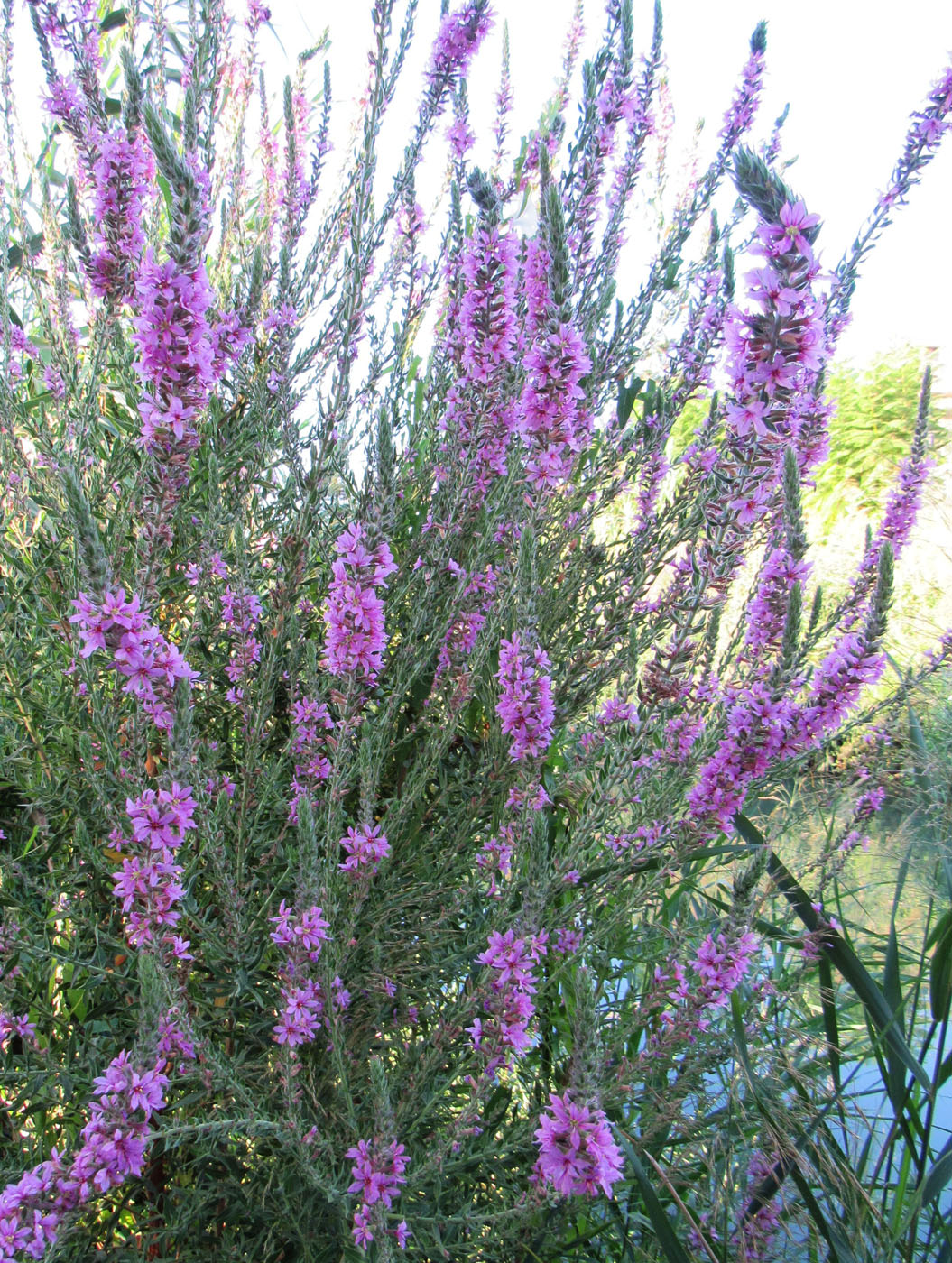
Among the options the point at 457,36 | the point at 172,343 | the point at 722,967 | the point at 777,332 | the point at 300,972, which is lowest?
the point at 722,967

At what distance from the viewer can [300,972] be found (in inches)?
56.0

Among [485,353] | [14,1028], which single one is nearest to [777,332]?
[485,353]

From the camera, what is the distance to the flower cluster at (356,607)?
1405mm

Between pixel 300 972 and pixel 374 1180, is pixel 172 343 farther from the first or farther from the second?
pixel 374 1180

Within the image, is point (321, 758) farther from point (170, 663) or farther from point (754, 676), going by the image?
point (754, 676)

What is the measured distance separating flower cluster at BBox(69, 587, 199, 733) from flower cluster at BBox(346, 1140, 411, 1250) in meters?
0.78

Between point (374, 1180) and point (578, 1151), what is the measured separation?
341 mm

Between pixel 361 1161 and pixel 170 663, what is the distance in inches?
34.8

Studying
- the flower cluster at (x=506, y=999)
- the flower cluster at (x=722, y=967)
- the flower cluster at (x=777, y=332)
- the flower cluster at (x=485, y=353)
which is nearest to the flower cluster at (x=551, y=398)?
the flower cluster at (x=485, y=353)

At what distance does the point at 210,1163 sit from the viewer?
67.0 inches

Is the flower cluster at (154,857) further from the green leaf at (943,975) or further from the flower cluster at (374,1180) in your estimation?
the green leaf at (943,975)

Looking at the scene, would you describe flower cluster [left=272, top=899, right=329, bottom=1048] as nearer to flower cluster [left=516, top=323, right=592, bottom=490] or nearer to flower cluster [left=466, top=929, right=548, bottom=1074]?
flower cluster [left=466, top=929, right=548, bottom=1074]

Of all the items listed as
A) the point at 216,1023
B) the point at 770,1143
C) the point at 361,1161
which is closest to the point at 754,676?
the point at 770,1143

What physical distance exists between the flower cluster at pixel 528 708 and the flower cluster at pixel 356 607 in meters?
0.27
